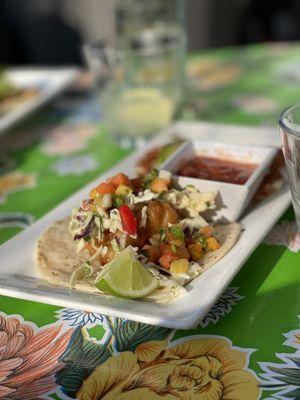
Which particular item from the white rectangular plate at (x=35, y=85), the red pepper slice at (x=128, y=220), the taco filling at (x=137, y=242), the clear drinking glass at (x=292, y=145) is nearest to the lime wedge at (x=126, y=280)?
the taco filling at (x=137, y=242)

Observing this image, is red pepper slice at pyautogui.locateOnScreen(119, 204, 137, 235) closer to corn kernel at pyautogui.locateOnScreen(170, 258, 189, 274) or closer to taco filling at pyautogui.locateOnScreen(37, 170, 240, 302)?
taco filling at pyautogui.locateOnScreen(37, 170, 240, 302)

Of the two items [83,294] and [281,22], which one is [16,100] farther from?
[281,22]

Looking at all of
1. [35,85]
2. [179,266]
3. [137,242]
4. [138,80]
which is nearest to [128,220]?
[137,242]

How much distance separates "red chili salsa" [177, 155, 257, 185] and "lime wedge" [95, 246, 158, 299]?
20.9 inches

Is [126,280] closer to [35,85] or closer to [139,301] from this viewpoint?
[139,301]

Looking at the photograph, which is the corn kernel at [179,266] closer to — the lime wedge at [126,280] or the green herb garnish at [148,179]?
the lime wedge at [126,280]

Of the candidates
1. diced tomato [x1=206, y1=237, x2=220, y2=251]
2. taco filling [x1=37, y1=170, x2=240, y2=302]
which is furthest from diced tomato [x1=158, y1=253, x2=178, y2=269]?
diced tomato [x1=206, y1=237, x2=220, y2=251]

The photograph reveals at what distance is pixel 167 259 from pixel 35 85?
188cm

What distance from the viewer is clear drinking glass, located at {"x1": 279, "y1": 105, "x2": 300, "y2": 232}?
1498mm

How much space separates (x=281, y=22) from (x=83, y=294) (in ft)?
15.4

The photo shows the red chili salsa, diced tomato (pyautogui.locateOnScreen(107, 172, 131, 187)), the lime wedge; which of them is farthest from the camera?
the red chili salsa

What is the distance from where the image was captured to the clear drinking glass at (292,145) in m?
1.50

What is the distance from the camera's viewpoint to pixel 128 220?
1562 millimetres

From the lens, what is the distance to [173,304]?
139cm
